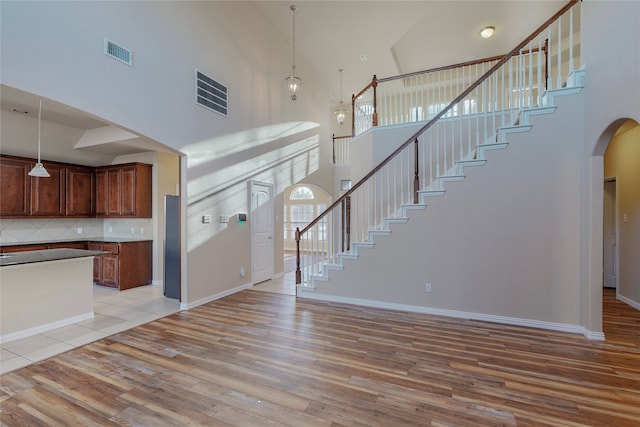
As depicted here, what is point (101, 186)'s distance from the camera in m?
6.12

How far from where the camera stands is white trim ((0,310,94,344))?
327cm

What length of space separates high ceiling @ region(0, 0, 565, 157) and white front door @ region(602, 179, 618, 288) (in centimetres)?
357

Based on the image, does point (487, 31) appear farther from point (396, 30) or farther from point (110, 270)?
point (110, 270)

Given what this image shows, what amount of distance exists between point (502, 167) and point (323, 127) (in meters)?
5.43

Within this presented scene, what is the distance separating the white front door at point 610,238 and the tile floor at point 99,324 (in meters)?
7.65

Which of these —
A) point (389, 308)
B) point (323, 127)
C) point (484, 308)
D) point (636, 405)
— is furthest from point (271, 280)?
point (636, 405)

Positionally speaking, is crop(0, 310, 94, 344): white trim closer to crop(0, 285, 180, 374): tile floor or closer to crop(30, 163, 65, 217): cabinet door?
crop(0, 285, 180, 374): tile floor

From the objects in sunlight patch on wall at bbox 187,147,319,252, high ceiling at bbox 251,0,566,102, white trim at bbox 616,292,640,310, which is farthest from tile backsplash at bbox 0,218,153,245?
white trim at bbox 616,292,640,310

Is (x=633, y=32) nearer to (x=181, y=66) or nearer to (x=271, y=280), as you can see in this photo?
(x=181, y=66)

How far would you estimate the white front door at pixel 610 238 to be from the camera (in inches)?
209

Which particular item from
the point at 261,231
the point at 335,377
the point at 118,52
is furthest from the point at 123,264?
the point at 335,377

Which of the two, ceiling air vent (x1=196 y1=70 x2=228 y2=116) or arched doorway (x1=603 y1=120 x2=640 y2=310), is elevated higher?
ceiling air vent (x1=196 y1=70 x2=228 y2=116)

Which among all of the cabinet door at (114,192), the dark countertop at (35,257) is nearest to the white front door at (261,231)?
the dark countertop at (35,257)

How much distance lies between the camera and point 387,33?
20.6 ft
